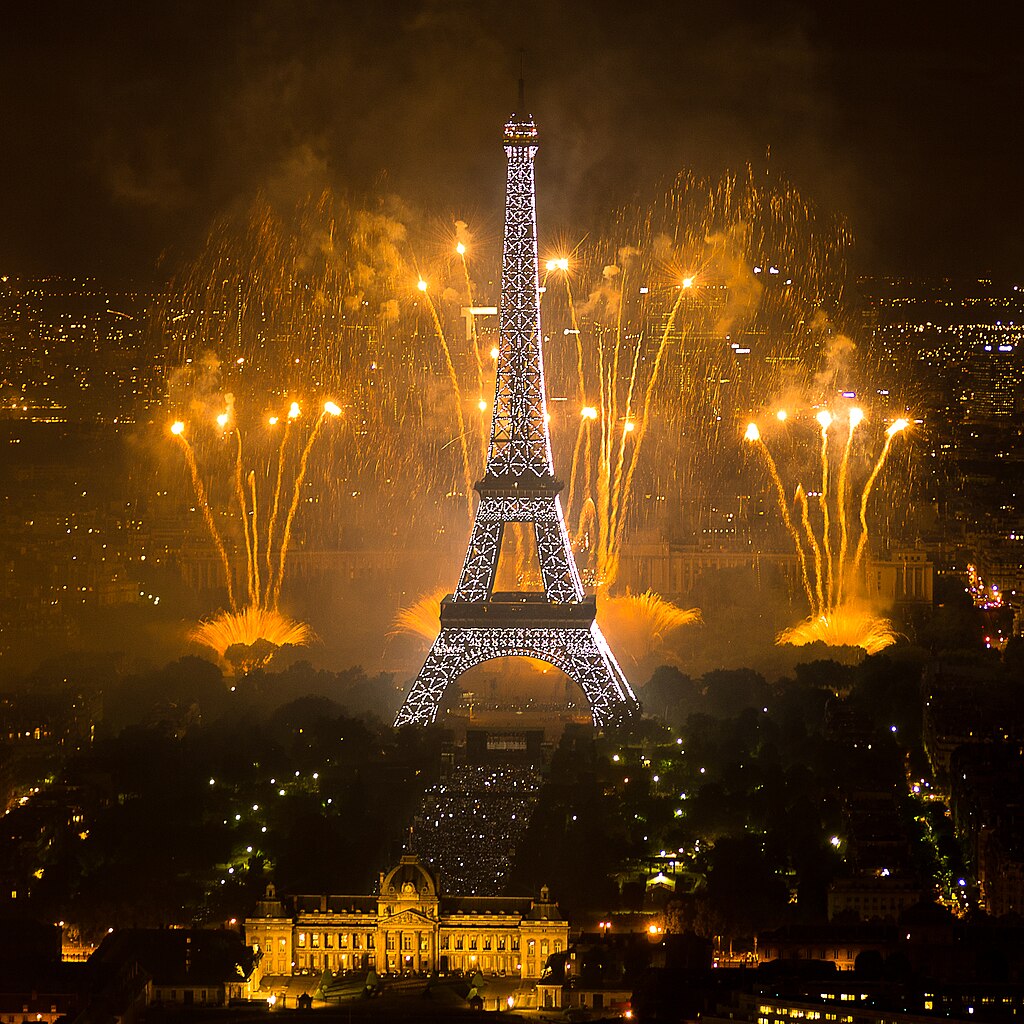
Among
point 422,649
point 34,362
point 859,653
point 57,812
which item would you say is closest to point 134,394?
point 34,362

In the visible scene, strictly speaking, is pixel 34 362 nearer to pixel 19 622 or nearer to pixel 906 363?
pixel 19 622

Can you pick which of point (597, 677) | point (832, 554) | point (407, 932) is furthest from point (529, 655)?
point (832, 554)

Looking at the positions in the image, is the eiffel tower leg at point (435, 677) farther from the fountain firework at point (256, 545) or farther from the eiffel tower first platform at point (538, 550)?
the fountain firework at point (256, 545)

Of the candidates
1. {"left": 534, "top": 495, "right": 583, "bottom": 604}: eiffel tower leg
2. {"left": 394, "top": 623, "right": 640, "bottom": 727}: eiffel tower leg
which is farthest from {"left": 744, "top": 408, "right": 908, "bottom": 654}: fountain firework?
{"left": 394, "top": 623, "right": 640, "bottom": 727}: eiffel tower leg

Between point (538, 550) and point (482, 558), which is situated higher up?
point (482, 558)

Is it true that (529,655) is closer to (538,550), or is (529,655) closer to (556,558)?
(556,558)
